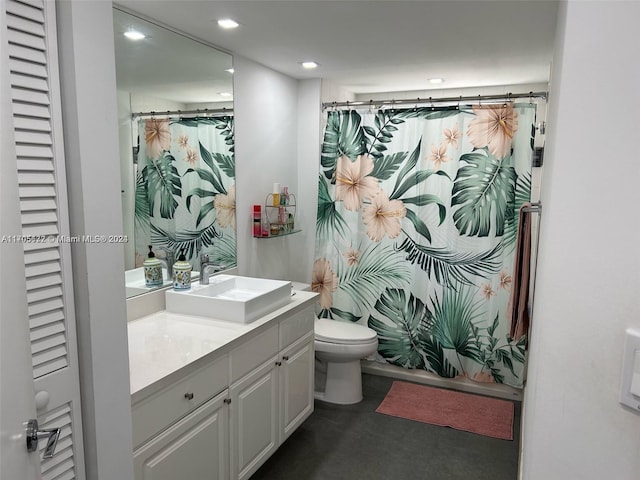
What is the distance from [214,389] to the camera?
1.97m

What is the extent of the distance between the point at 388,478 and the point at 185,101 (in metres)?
2.33

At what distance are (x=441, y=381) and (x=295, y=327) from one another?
63.2 inches

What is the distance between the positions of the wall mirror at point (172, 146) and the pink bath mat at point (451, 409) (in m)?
1.56

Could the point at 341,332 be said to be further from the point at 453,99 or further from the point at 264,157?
the point at 453,99

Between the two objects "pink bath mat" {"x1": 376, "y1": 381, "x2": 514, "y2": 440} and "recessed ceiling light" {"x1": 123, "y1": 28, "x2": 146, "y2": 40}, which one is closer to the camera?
"recessed ceiling light" {"x1": 123, "y1": 28, "x2": 146, "y2": 40}

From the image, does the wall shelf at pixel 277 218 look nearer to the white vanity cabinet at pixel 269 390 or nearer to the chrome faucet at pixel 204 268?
the chrome faucet at pixel 204 268

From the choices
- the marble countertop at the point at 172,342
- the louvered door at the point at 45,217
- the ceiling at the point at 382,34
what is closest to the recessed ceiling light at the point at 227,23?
the ceiling at the point at 382,34

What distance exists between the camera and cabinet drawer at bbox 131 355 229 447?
1.59 metres

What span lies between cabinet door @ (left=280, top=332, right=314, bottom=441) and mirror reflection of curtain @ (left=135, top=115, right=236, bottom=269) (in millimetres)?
739

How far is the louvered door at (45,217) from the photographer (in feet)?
3.33

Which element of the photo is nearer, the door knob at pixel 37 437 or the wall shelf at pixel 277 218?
the door knob at pixel 37 437

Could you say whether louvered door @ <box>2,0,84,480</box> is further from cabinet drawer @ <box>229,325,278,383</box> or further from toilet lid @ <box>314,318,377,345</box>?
toilet lid @ <box>314,318,377,345</box>

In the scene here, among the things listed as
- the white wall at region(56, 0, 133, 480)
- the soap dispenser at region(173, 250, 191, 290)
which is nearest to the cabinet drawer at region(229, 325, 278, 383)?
the soap dispenser at region(173, 250, 191, 290)

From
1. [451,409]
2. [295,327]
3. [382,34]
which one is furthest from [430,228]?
[382,34]
